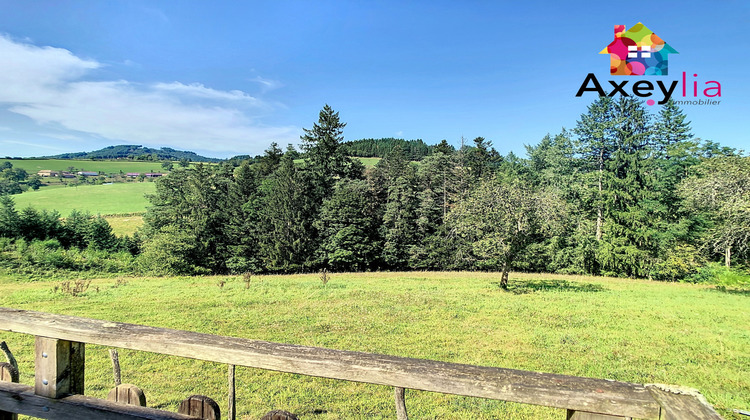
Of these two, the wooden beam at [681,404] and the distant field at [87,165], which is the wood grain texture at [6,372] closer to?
the wooden beam at [681,404]

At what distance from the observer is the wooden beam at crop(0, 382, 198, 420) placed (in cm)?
198

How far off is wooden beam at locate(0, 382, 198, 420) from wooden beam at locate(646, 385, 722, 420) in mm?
2296

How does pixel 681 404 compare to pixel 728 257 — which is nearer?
pixel 681 404

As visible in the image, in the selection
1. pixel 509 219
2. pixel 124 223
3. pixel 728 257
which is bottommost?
pixel 728 257

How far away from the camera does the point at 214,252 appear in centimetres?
4266

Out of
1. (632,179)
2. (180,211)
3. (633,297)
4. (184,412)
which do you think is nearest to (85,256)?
(180,211)

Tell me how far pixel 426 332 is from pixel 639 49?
1913cm

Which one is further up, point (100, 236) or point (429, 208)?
point (429, 208)

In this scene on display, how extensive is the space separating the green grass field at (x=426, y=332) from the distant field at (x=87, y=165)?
96.1 m

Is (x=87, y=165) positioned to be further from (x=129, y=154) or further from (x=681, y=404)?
(x=681, y=404)

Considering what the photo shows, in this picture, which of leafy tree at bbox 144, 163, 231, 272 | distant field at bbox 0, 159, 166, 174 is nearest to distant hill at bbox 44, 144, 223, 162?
distant field at bbox 0, 159, 166, 174

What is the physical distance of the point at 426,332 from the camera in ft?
40.0

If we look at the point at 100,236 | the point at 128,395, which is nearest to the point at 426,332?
the point at 128,395

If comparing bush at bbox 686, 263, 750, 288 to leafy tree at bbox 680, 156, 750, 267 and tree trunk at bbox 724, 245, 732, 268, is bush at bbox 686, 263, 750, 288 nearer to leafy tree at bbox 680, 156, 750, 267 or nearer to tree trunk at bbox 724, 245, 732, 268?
tree trunk at bbox 724, 245, 732, 268
